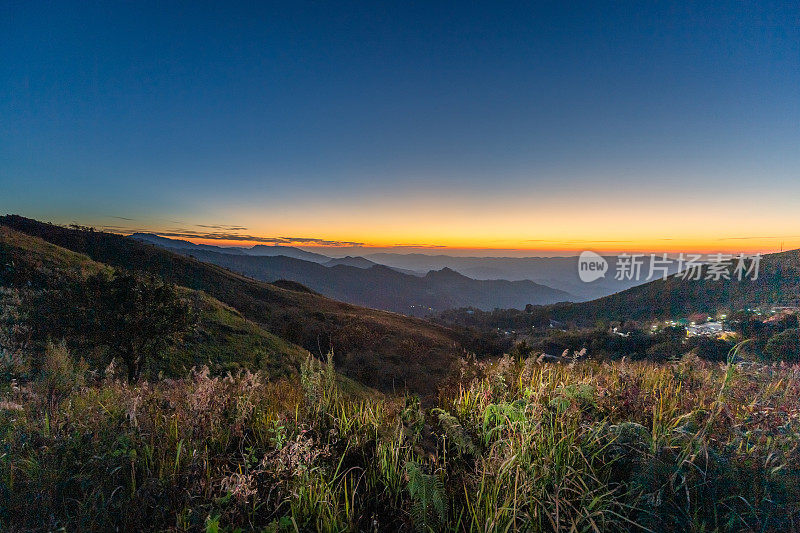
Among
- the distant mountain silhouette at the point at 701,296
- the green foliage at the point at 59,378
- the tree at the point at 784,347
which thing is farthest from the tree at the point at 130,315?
the distant mountain silhouette at the point at 701,296

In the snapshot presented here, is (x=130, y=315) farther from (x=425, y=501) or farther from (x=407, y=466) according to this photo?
(x=425, y=501)

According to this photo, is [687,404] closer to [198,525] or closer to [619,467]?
[619,467]

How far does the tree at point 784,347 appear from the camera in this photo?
Result: 12.4m

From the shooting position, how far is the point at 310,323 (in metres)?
29.8

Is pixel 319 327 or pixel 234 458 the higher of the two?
pixel 234 458

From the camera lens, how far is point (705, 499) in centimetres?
206

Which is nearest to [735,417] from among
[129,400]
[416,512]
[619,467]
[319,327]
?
[619,467]

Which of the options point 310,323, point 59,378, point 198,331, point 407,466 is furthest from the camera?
point 310,323

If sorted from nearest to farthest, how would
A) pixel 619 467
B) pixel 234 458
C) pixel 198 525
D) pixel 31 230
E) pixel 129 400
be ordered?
1. pixel 198 525
2. pixel 619 467
3. pixel 234 458
4. pixel 129 400
5. pixel 31 230

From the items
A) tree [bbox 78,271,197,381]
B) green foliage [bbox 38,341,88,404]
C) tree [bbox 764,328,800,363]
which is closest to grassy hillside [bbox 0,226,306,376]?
tree [bbox 78,271,197,381]

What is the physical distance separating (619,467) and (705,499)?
462mm

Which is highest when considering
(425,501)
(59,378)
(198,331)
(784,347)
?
(425,501)

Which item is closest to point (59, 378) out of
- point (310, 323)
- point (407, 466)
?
point (407, 466)

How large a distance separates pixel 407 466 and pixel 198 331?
1594cm
